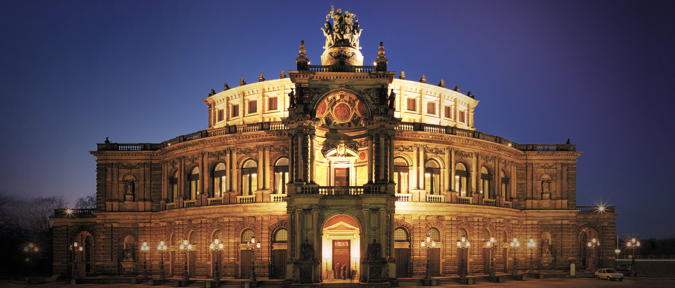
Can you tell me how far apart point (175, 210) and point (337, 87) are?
21.6 meters

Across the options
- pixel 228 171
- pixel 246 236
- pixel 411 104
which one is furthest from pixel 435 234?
pixel 228 171

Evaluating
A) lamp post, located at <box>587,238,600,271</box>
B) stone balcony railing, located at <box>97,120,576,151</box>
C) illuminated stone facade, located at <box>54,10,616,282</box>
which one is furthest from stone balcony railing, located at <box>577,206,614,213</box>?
stone balcony railing, located at <box>97,120,576,151</box>

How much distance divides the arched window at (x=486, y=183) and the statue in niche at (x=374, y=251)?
18.1 meters

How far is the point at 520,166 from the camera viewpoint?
6025cm

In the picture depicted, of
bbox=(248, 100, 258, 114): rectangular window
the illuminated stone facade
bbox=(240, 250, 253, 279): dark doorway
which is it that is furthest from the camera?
bbox=(248, 100, 258, 114): rectangular window

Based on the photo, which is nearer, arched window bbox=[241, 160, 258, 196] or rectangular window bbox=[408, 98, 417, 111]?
arched window bbox=[241, 160, 258, 196]

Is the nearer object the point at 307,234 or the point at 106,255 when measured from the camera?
the point at 307,234

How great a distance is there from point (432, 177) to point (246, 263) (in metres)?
18.4

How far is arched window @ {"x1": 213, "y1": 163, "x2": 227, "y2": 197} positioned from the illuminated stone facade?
171 mm

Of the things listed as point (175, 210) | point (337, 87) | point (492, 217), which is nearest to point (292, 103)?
point (337, 87)

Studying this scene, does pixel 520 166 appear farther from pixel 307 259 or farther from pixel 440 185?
pixel 307 259

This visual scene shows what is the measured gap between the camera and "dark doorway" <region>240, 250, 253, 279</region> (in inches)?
1969

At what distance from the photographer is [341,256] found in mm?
46156

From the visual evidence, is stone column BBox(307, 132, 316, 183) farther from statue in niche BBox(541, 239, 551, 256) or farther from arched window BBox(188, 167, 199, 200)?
statue in niche BBox(541, 239, 551, 256)
